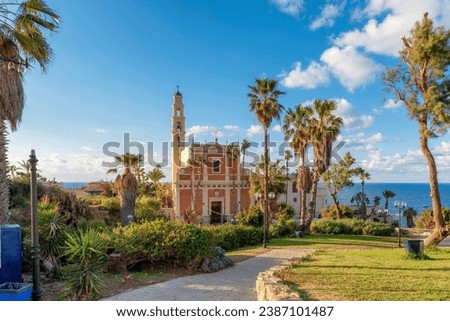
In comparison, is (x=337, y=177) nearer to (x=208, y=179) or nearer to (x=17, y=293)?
(x=208, y=179)

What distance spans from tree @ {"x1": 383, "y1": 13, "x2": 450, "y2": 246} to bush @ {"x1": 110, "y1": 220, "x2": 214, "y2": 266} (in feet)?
30.5

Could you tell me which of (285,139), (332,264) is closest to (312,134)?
(285,139)

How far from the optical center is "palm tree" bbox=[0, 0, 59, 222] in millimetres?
8266

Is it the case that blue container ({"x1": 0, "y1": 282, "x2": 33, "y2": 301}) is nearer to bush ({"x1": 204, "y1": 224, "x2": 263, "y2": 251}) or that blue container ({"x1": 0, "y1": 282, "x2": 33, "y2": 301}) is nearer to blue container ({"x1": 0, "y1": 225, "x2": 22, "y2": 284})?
blue container ({"x1": 0, "y1": 225, "x2": 22, "y2": 284})

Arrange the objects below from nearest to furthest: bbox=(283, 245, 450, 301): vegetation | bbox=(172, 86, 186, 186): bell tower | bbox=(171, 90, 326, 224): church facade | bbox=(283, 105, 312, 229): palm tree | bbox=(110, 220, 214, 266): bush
Result: bbox=(283, 245, 450, 301): vegetation, bbox=(110, 220, 214, 266): bush, bbox=(283, 105, 312, 229): palm tree, bbox=(171, 90, 326, 224): church facade, bbox=(172, 86, 186, 186): bell tower

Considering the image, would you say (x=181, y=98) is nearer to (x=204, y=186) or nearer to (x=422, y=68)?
(x=204, y=186)

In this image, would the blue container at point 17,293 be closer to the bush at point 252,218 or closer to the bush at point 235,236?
the bush at point 235,236

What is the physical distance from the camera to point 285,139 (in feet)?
80.7

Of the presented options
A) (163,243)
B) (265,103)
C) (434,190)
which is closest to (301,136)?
(265,103)

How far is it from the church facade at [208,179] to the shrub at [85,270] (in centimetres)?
2273

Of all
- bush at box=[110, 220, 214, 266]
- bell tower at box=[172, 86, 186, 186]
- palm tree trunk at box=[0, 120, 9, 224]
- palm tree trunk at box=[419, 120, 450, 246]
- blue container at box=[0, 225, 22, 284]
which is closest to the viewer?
blue container at box=[0, 225, 22, 284]

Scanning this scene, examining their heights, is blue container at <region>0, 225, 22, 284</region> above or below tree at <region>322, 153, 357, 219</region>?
below

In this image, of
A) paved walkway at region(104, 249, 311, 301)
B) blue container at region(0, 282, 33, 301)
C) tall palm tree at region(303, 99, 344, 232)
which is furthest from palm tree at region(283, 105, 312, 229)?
blue container at region(0, 282, 33, 301)

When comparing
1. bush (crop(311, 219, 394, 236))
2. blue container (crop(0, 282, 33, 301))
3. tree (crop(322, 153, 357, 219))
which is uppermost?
tree (crop(322, 153, 357, 219))
